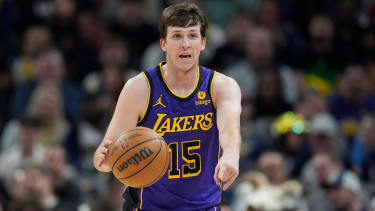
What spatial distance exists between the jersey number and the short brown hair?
905 mm

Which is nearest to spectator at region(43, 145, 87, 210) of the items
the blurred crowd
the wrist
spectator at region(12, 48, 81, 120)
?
the blurred crowd

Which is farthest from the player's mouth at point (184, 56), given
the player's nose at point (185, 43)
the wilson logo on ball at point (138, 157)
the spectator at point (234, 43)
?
the spectator at point (234, 43)

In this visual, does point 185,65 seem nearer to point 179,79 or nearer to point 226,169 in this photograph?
point 179,79

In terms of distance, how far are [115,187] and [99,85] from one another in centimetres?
274

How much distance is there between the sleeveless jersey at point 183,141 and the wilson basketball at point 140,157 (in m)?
0.33

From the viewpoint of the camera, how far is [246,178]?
33.2 feet

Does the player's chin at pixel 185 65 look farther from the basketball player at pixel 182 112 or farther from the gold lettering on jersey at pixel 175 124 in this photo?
the gold lettering on jersey at pixel 175 124

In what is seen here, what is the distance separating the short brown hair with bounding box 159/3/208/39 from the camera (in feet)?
20.0

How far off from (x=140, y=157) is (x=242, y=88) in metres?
6.53

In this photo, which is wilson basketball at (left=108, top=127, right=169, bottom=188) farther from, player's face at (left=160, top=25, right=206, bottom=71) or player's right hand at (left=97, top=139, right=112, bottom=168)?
player's face at (left=160, top=25, right=206, bottom=71)

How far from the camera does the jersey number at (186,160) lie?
621 centimetres

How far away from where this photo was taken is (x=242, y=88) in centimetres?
1220

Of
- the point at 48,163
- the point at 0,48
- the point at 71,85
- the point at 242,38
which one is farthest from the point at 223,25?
the point at 48,163

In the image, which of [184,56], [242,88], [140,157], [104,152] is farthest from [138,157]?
[242,88]
